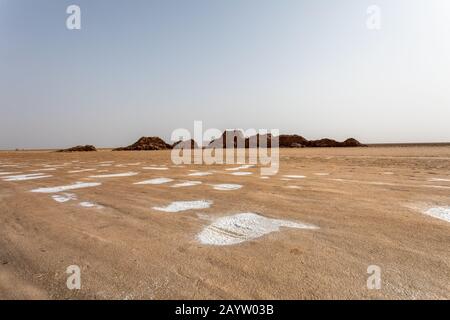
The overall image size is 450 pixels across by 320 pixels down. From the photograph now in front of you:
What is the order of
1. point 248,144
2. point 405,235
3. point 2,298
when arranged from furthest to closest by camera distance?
1. point 248,144
2. point 405,235
3. point 2,298

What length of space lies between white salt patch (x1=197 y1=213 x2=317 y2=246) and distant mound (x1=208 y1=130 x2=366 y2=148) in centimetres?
4144

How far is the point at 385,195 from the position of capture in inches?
185

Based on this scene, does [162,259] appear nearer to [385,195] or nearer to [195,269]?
[195,269]

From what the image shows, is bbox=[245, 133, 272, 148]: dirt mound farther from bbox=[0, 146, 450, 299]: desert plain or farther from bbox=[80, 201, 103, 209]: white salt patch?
bbox=[0, 146, 450, 299]: desert plain

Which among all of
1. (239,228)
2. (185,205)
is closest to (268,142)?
(185,205)

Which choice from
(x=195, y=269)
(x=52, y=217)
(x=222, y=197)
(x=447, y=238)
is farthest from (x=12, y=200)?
(x=447, y=238)

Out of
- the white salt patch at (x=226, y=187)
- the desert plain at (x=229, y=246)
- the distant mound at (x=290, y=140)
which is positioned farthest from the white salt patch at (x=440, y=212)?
the distant mound at (x=290, y=140)

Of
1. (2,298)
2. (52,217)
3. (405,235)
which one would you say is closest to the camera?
(2,298)

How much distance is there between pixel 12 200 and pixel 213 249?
4144 mm

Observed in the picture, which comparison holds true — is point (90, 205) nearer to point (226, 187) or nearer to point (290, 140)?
point (226, 187)

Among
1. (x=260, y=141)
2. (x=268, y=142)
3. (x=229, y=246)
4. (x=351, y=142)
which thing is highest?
(x=260, y=141)

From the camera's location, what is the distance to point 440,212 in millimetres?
3602

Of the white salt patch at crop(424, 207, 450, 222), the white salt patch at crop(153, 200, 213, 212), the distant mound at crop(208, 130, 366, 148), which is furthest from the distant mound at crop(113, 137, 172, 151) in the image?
the white salt patch at crop(424, 207, 450, 222)

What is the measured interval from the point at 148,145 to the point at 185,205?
4172 cm
